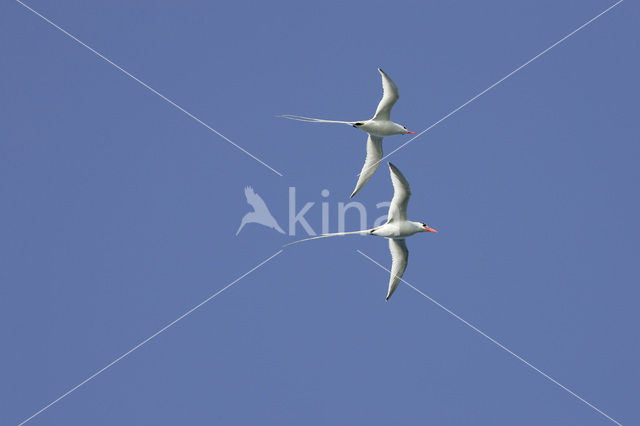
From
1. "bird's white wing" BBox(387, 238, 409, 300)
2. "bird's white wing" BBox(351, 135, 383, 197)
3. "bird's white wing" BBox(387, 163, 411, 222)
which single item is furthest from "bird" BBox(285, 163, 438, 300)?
"bird's white wing" BBox(351, 135, 383, 197)

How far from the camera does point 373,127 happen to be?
1011 inches

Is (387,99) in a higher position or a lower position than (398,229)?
higher

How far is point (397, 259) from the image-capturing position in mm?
25297

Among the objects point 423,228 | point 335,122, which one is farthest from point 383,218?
point 335,122

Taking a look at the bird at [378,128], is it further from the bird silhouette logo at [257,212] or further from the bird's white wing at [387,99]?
the bird silhouette logo at [257,212]

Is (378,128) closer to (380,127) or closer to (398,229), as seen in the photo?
(380,127)

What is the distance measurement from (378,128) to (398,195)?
2.31m

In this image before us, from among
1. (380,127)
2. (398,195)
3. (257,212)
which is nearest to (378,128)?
(380,127)

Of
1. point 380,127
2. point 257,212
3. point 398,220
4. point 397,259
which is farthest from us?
point 257,212

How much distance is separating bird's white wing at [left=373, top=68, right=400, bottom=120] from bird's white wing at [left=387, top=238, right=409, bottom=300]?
3.43 metres

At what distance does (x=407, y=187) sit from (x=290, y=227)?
457cm

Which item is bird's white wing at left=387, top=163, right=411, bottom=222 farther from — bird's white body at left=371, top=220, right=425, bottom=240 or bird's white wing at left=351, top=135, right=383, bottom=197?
bird's white wing at left=351, top=135, right=383, bottom=197

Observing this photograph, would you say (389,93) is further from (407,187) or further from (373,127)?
(407,187)

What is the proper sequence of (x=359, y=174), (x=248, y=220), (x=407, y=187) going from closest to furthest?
(x=407, y=187) < (x=359, y=174) < (x=248, y=220)
